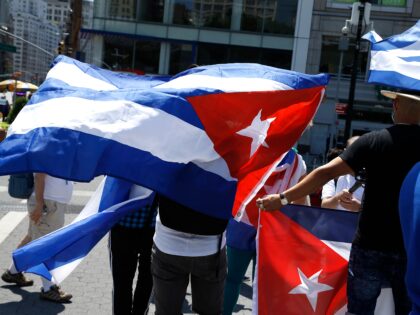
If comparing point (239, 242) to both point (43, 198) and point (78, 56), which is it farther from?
point (78, 56)

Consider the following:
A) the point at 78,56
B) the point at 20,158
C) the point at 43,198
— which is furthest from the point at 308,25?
the point at 20,158

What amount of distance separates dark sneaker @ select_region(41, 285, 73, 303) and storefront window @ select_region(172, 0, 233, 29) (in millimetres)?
27457

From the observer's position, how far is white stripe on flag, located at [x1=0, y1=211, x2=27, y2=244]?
7.58 m

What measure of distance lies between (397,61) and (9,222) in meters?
→ 6.47

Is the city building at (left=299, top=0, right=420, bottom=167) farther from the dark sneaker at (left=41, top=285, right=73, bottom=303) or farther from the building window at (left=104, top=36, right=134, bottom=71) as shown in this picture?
the dark sneaker at (left=41, top=285, right=73, bottom=303)

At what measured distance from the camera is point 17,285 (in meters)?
5.44

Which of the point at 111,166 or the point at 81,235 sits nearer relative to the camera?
the point at 111,166

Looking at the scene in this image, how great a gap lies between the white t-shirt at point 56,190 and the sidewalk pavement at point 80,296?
37.0 inches

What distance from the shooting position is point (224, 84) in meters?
3.48

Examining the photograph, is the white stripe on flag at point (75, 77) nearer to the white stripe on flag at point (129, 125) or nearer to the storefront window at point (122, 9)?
the white stripe on flag at point (129, 125)

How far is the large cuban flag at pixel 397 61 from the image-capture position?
11.7ft

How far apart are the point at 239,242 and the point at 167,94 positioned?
160 centimetres

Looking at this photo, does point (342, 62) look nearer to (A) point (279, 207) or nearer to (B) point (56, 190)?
(B) point (56, 190)

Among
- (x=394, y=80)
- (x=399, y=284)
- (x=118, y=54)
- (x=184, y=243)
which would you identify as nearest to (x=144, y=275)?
(x=184, y=243)
